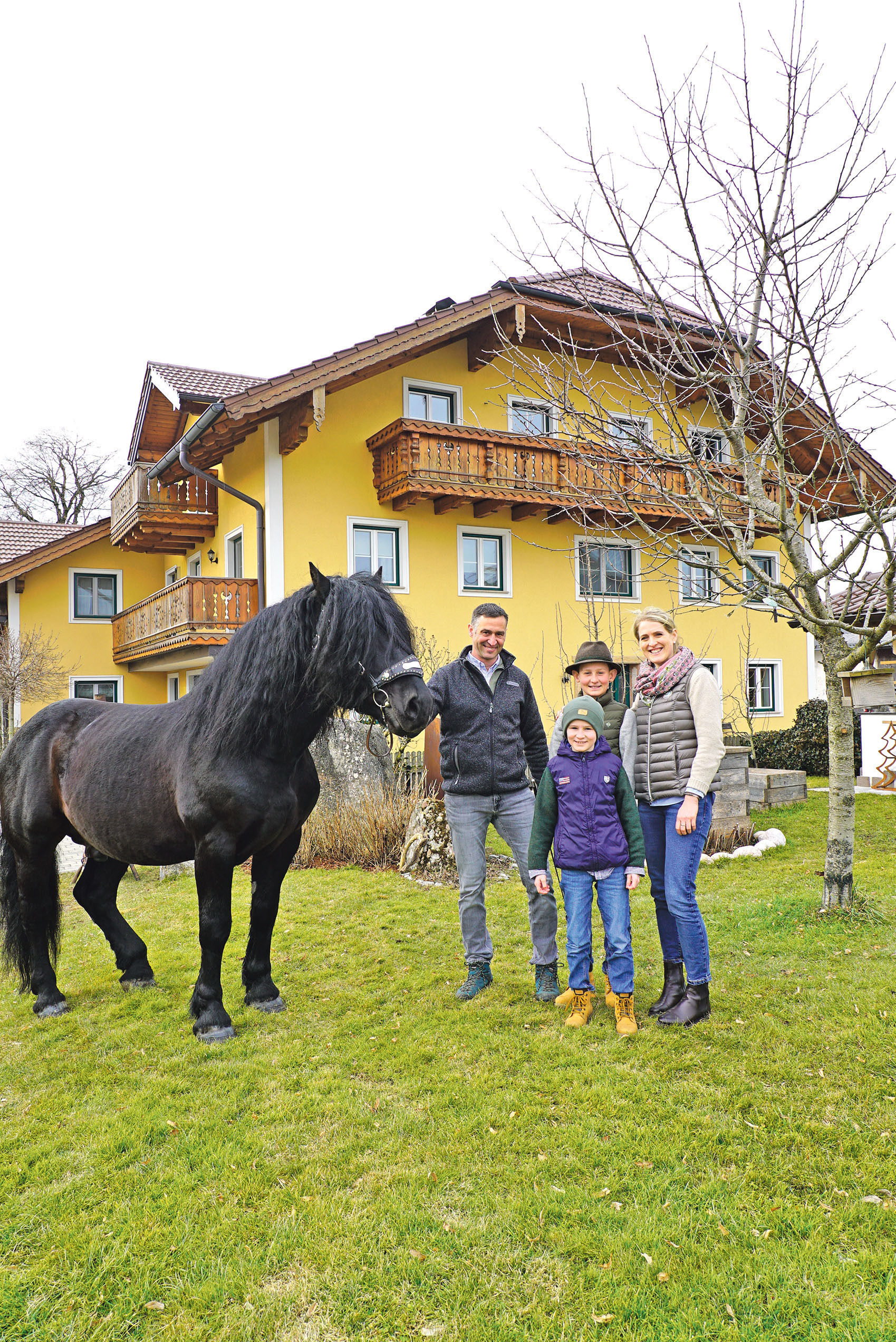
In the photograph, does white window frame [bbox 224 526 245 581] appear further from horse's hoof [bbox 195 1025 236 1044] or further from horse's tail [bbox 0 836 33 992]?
horse's hoof [bbox 195 1025 236 1044]

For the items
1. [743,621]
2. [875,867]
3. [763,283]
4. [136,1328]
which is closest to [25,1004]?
[136,1328]

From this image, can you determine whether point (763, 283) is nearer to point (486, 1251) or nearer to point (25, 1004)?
point (486, 1251)

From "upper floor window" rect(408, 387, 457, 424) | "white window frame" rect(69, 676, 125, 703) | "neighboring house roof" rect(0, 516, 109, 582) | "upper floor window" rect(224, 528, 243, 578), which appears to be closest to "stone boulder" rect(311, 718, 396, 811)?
"upper floor window" rect(224, 528, 243, 578)

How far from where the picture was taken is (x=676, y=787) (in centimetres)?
377

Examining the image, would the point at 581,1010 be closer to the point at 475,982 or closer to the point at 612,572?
the point at 475,982

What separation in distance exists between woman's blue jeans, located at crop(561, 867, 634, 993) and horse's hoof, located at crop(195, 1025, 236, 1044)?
5.48 feet

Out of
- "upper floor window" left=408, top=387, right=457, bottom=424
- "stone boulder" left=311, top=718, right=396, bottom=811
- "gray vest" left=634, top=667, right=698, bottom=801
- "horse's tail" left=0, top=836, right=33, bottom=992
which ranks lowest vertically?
"horse's tail" left=0, top=836, right=33, bottom=992

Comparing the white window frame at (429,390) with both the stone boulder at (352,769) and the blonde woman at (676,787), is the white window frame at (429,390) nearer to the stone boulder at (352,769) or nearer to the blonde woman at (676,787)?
the stone boulder at (352,769)

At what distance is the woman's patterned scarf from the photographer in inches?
151

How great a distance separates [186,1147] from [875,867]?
243 inches

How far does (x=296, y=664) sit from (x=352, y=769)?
5.88 metres

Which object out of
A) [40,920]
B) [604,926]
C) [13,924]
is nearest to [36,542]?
[13,924]

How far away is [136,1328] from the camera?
2.06 meters

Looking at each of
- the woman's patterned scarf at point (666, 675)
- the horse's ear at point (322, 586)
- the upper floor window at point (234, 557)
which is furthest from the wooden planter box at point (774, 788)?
the upper floor window at point (234, 557)
